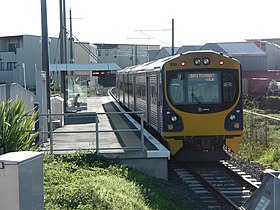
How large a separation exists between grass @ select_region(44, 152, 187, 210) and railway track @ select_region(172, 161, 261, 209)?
0.93 m

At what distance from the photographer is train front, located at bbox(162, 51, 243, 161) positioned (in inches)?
580

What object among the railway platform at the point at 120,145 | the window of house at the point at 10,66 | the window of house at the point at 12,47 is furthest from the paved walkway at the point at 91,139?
the window of house at the point at 12,47

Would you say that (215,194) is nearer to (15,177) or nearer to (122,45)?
(15,177)

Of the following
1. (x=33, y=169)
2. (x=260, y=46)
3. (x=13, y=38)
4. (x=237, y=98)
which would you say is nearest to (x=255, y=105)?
(x=237, y=98)

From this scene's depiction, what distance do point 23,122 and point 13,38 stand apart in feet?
235

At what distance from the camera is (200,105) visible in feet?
48.5

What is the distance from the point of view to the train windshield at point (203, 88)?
48.7 feet

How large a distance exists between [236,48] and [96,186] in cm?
5706

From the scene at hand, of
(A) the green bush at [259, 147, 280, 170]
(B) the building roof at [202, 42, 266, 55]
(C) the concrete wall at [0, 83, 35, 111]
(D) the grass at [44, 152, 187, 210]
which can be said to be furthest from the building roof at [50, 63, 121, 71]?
(B) the building roof at [202, 42, 266, 55]

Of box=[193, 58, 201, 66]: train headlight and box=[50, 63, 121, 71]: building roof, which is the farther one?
box=[50, 63, 121, 71]: building roof

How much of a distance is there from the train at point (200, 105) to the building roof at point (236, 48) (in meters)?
48.0

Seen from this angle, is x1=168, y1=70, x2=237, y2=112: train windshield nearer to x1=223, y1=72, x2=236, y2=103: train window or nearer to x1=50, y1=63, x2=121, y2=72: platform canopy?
x1=223, y1=72, x2=236, y2=103: train window

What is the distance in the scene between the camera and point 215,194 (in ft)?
38.3


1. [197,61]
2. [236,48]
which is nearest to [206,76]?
[197,61]
